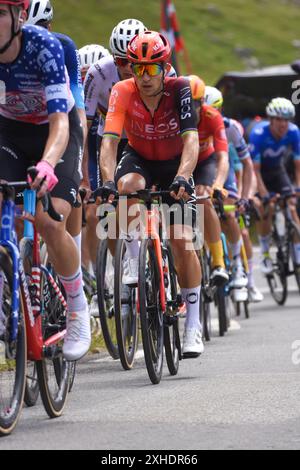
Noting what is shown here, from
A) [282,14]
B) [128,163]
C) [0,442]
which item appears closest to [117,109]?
[128,163]

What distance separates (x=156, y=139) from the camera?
919cm

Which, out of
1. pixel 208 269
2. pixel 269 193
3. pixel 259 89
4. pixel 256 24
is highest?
pixel 256 24

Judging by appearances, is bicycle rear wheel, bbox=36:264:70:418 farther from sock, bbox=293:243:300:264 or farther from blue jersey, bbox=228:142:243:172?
sock, bbox=293:243:300:264

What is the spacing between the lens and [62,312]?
289 inches

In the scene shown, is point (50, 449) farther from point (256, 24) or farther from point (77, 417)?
point (256, 24)

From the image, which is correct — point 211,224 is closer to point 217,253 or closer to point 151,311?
point 217,253

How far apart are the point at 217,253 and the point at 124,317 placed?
2759mm

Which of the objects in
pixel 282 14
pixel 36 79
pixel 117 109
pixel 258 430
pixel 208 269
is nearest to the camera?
pixel 258 430

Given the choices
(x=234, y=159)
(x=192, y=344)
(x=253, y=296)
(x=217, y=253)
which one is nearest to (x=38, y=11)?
(x=192, y=344)

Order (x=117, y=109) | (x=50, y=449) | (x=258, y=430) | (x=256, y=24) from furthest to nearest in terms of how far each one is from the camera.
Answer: (x=256, y=24)
(x=117, y=109)
(x=258, y=430)
(x=50, y=449)

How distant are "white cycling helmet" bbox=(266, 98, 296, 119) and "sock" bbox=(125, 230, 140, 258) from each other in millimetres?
7157

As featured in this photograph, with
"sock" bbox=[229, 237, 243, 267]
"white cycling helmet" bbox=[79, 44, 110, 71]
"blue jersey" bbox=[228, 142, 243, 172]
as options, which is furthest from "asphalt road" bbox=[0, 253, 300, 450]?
"blue jersey" bbox=[228, 142, 243, 172]

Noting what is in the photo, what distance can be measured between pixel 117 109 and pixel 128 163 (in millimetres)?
432

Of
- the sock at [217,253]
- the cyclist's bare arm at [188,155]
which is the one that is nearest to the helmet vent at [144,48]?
the cyclist's bare arm at [188,155]
